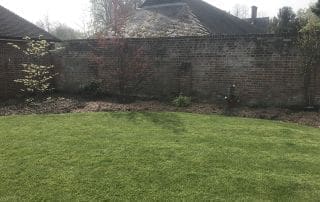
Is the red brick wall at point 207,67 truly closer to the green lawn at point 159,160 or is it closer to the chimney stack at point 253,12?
the green lawn at point 159,160

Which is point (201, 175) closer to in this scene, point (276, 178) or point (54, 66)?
point (276, 178)

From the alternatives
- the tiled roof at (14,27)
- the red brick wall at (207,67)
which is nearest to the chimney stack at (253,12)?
the tiled roof at (14,27)

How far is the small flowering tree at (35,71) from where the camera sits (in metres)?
12.5

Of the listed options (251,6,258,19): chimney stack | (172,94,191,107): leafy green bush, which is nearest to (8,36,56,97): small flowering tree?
(172,94,191,107): leafy green bush

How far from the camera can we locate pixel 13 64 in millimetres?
13016

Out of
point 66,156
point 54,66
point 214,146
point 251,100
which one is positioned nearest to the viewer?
point 66,156

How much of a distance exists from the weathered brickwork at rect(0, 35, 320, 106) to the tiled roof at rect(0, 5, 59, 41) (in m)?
1.87

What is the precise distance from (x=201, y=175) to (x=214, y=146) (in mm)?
1395

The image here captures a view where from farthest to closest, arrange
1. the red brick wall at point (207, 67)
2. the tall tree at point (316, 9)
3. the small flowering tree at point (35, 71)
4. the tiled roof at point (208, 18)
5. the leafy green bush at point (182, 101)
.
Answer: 1. the tiled roof at point (208, 18)
2. the tall tree at point (316, 9)
3. the small flowering tree at point (35, 71)
4. the leafy green bush at point (182, 101)
5. the red brick wall at point (207, 67)

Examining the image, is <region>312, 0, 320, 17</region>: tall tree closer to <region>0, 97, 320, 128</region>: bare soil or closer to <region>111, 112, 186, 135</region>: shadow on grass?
<region>0, 97, 320, 128</region>: bare soil

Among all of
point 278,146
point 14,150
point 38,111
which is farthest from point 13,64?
point 278,146

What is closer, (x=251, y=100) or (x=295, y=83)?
(x=295, y=83)

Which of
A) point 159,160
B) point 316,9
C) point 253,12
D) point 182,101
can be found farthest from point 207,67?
point 253,12

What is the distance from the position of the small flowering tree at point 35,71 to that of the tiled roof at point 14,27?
0.98 metres
